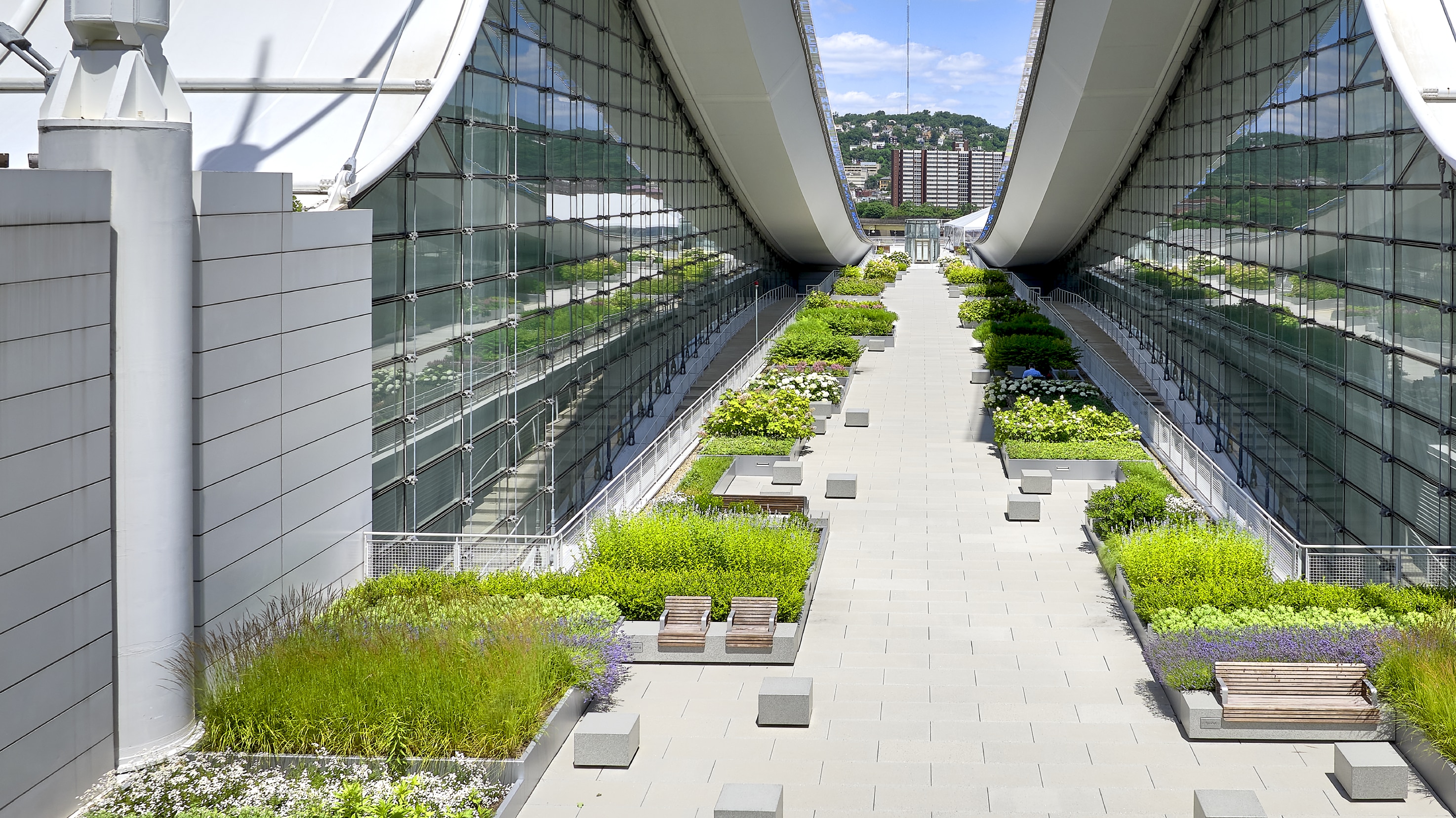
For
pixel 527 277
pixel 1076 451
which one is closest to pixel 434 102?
pixel 527 277

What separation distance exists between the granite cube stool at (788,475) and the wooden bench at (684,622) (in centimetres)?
858

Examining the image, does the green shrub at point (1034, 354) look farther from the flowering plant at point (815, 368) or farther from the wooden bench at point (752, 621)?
the wooden bench at point (752, 621)

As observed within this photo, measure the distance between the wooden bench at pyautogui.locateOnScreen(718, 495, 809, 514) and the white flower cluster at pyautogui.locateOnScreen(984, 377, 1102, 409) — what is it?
10.3m

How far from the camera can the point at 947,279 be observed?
62188mm

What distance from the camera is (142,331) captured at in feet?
32.0

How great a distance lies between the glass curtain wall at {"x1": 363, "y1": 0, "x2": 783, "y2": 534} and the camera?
16.1 meters

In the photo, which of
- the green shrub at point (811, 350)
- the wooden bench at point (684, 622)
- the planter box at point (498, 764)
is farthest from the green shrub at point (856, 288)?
the planter box at point (498, 764)

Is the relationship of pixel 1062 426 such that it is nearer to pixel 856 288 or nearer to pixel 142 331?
pixel 142 331

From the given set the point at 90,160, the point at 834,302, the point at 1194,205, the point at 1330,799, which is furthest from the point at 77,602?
the point at 834,302

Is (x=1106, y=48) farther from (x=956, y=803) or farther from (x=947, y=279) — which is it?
(x=947, y=279)

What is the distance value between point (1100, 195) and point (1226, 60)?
16.1m

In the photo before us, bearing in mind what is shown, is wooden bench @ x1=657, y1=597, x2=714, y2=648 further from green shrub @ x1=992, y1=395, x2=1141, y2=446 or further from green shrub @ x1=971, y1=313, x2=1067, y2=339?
green shrub @ x1=971, y1=313, x2=1067, y2=339

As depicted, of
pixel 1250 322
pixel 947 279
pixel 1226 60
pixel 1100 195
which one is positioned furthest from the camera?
pixel 947 279

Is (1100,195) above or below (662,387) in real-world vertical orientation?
above
